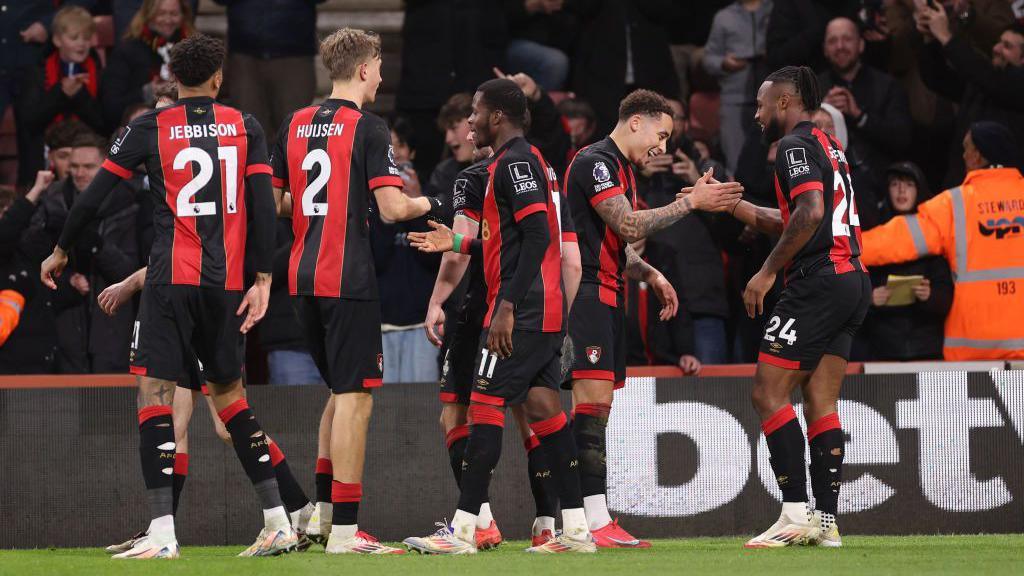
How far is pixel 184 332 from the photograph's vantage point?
6.76m

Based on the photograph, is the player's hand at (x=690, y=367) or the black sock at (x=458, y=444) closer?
the black sock at (x=458, y=444)

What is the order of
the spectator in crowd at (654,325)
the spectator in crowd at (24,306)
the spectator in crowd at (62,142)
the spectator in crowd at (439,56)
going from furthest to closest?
the spectator in crowd at (439,56) → the spectator in crowd at (62,142) → the spectator in crowd at (654,325) → the spectator in crowd at (24,306)

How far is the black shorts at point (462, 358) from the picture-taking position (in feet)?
24.6

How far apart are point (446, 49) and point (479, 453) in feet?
19.4

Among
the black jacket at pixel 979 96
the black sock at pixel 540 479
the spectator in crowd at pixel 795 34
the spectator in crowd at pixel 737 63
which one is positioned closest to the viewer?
the black sock at pixel 540 479

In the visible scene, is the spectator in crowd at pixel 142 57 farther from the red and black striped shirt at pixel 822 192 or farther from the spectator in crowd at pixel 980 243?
the red and black striped shirt at pixel 822 192

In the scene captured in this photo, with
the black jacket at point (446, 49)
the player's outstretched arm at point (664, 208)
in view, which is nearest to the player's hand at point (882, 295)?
the player's outstretched arm at point (664, 208)

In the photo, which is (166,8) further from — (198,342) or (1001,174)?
(1001,174)

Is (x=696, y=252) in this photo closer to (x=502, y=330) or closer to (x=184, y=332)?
(x=502, y=330)

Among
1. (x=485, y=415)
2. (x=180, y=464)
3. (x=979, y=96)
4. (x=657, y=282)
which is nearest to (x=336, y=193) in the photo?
(x=485, y=415)

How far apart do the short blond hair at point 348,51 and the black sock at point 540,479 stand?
83.0 inches

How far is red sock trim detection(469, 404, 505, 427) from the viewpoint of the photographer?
6.84 meters

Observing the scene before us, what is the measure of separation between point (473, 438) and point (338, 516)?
741mm

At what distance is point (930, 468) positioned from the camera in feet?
30.3
